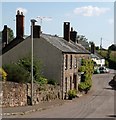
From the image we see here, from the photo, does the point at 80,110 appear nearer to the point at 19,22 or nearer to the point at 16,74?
the point at 16,74

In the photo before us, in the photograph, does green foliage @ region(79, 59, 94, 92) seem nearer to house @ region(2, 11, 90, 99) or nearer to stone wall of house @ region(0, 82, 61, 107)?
house @ region(2, 11, 90, 99)

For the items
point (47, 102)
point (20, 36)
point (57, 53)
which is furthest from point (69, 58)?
point (47, 102)

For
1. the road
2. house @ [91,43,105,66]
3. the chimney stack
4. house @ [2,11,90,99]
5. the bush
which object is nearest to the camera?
the road

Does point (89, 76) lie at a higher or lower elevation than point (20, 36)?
lower

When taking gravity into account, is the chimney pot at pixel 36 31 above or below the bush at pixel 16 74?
above

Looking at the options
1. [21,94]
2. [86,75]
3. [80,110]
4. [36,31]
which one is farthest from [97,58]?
[21,94]

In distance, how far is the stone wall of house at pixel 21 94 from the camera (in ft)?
91.0

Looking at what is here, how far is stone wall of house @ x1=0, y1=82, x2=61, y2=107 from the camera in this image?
27.8 meters

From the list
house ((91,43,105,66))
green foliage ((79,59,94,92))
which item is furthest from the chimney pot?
house ((91,43,105,66))

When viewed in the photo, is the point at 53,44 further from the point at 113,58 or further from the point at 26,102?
the point at 113,58

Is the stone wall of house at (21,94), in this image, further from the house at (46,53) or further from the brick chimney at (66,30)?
the brick chimney at (66,30)

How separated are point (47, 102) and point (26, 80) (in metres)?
3.73

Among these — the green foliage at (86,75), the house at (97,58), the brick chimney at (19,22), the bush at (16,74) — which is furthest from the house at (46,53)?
the house at (97,58)

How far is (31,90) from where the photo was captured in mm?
31453
